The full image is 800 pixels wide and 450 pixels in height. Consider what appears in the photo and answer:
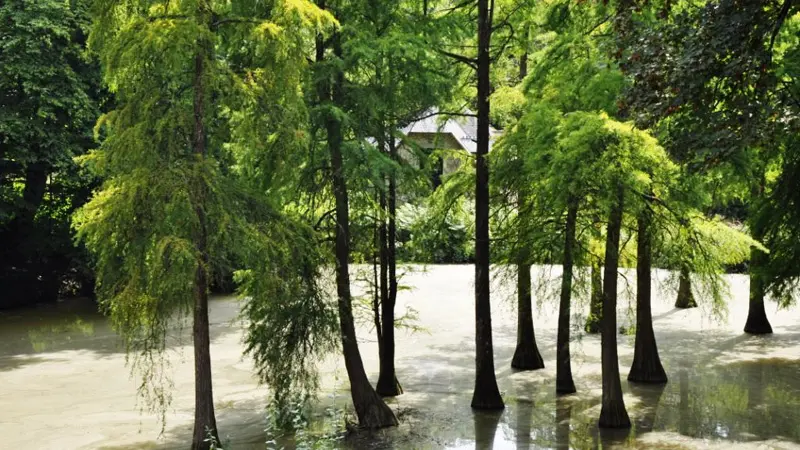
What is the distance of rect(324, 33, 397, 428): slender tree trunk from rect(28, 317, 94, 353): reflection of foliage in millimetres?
11684

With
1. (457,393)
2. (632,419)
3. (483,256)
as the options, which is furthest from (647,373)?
(483,256)

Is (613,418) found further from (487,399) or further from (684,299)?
(684,299)

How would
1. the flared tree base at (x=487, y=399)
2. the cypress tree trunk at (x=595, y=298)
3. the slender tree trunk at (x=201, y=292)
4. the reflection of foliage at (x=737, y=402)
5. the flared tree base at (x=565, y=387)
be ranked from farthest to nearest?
the cypress tree trunk at (x=595, y=298) < the flared tree base at (x=565, y=387) < the flared tree base at (x=487, y=399) < the reflection of foliage at (x=737, y=402) < the slender tree trunk at (x=201, y=292)

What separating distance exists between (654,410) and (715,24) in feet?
27.8

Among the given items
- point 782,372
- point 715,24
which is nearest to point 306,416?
point 715,24

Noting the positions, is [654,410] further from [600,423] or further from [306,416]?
[306,416]

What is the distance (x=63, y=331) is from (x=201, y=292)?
15573 millimetres

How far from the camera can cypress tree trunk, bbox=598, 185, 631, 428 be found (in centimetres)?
1434

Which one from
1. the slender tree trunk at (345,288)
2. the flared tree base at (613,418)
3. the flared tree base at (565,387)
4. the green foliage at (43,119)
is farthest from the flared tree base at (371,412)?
the green foliage at (43,119)

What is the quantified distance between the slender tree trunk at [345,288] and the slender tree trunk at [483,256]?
2020mm

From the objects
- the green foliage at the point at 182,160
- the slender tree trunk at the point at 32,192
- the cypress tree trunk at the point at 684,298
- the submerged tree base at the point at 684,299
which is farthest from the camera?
the submerged tree base at the point at 684,299

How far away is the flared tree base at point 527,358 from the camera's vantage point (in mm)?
19562

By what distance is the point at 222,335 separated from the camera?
24625mm

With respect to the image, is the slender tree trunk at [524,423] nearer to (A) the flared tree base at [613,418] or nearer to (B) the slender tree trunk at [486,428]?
(B) the slender tree trunk at [486,428]
